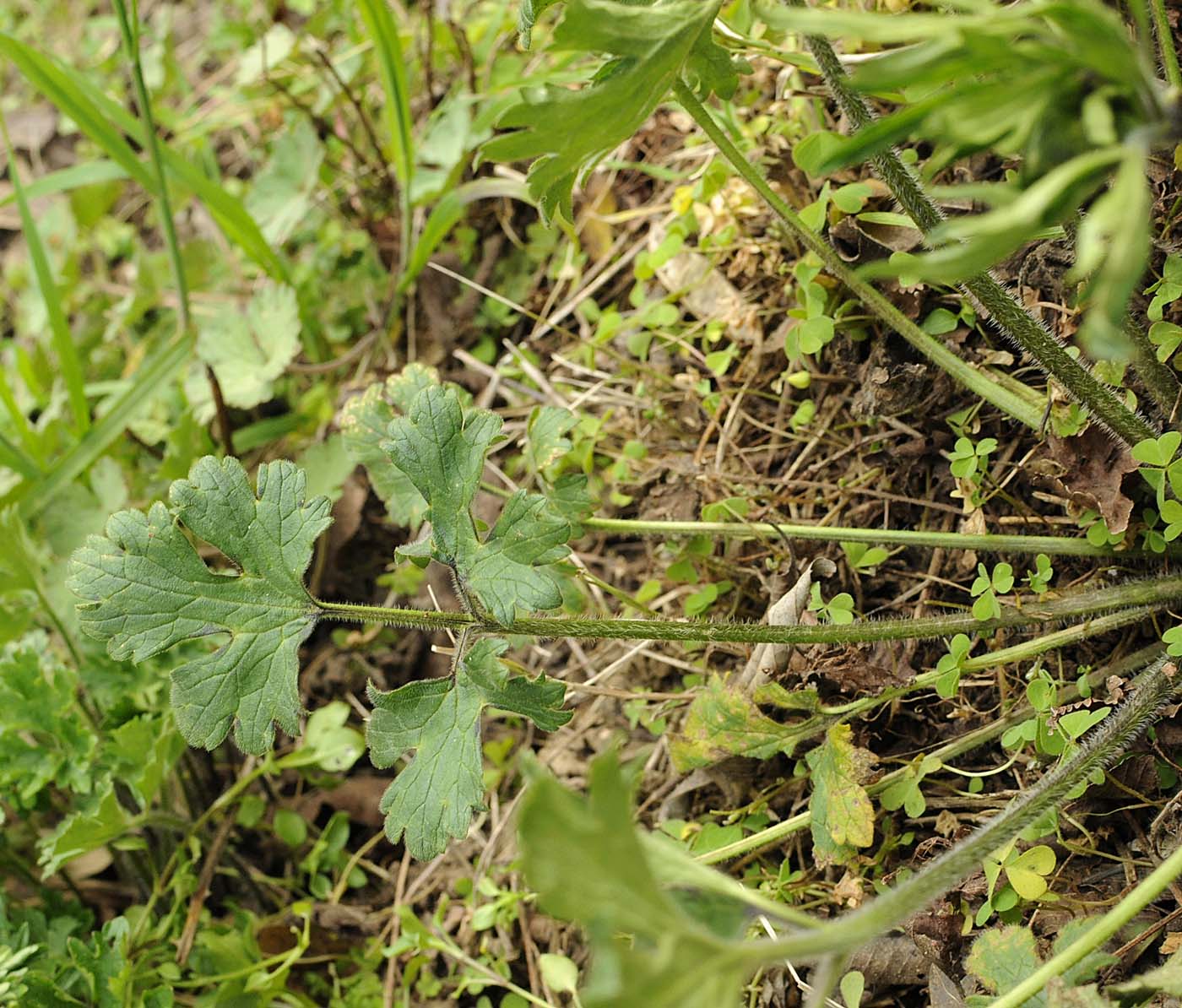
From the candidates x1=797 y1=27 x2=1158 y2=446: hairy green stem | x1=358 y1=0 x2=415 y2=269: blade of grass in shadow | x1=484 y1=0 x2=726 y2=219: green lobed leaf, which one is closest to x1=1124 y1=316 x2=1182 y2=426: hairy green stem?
x1=797 y1=27 x2=1158 y2=446: hairy green stem

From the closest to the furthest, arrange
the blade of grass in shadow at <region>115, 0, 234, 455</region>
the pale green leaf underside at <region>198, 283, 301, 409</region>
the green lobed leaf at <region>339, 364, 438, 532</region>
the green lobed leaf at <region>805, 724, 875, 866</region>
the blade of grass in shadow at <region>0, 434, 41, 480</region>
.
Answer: the green lobed leaf at <region>805, 724, 875, 866</region>, the green lobed leaf at <region>339, 364, 438, 532</region>, the blade of grass in shadow at <region>115, 0, 234, 455</region>, the blade of grass in shadow at <region>0, 434, 41, 480</region>, the pale green leaf underside at <region>198, 283, 301, 409</region>

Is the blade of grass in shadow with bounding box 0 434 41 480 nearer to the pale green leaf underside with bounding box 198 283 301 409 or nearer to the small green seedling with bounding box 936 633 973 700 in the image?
the pale green leaf underside with bounding box 198 283 301 409

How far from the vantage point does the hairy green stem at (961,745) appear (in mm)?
1676

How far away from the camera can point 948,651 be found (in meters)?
1.81

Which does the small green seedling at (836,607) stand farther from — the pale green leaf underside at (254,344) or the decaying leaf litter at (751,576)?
the pale green leaf underside at (254,344)

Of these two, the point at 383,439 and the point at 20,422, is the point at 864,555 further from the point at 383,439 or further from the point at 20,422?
the point at 20,422

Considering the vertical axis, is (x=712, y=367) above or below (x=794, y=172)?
below

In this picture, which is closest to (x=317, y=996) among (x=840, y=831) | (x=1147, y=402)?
(x=840, y=831)

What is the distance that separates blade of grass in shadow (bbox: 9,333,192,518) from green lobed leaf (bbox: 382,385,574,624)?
1288 mm

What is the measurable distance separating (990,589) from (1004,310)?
0.45m

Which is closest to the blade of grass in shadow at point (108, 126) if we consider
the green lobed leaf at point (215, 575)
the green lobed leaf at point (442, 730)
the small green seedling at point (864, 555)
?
the green lobed leaf at point (215, 575)

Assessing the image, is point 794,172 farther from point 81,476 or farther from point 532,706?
point 81,476

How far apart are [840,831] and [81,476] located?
2028 mm

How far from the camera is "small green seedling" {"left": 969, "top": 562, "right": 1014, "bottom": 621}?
167 centimetres
